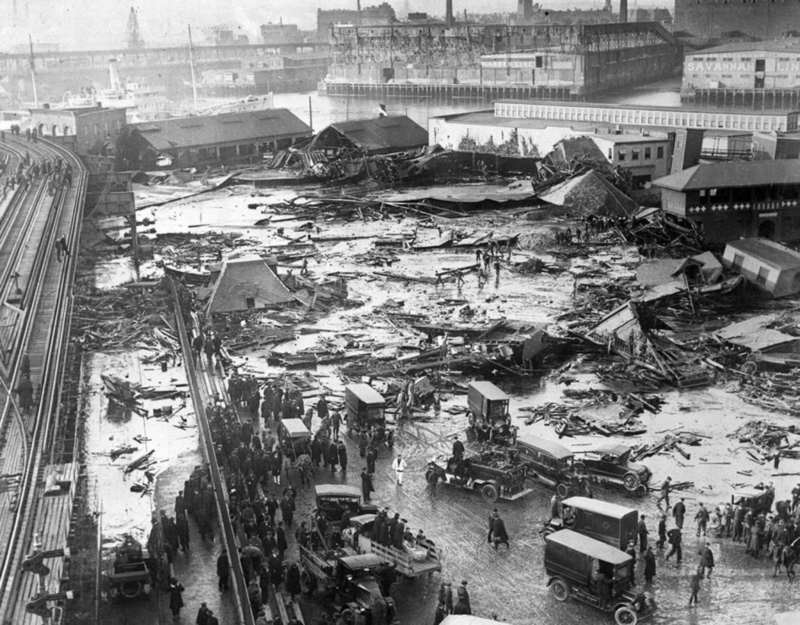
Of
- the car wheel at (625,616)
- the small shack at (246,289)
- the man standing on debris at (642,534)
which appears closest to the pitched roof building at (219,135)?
the small shack at (246,289)

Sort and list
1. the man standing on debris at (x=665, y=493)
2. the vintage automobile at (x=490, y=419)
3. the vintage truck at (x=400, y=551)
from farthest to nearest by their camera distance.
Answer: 1. the vintage automobile at (x=490, y=419)
2. the man standing on debris at (x=665, y=493)
3. the vintage truck at (x=400, y=551)

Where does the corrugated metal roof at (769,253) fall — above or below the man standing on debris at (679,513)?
above

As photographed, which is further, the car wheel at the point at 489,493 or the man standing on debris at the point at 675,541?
the car wheel at the point at 489,493

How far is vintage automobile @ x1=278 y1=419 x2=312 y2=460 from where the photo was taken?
73.7 feet

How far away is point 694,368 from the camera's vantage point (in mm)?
28391

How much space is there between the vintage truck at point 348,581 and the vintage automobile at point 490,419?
→ 6841 mm

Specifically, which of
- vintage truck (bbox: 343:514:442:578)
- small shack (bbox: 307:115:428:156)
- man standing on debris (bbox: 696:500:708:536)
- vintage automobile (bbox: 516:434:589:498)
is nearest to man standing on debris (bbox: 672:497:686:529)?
man standing on debris (bbox: 696:500:708:536)

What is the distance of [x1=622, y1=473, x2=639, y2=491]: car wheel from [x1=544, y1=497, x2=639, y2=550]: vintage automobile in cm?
290

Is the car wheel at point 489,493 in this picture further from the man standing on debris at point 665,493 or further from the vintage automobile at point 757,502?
the vintage automobile at point 757,502

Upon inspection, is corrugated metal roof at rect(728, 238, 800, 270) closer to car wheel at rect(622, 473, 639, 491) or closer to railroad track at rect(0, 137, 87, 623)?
car wheel at rect(622, 473, 639, 491)

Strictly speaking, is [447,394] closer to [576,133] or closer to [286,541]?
[286,541]

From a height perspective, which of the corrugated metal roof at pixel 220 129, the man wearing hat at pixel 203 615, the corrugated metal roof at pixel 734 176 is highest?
the corrugated metal roof at pixel 220 129

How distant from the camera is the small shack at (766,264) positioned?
117 ft

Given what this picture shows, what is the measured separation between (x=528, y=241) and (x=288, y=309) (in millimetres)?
15474
